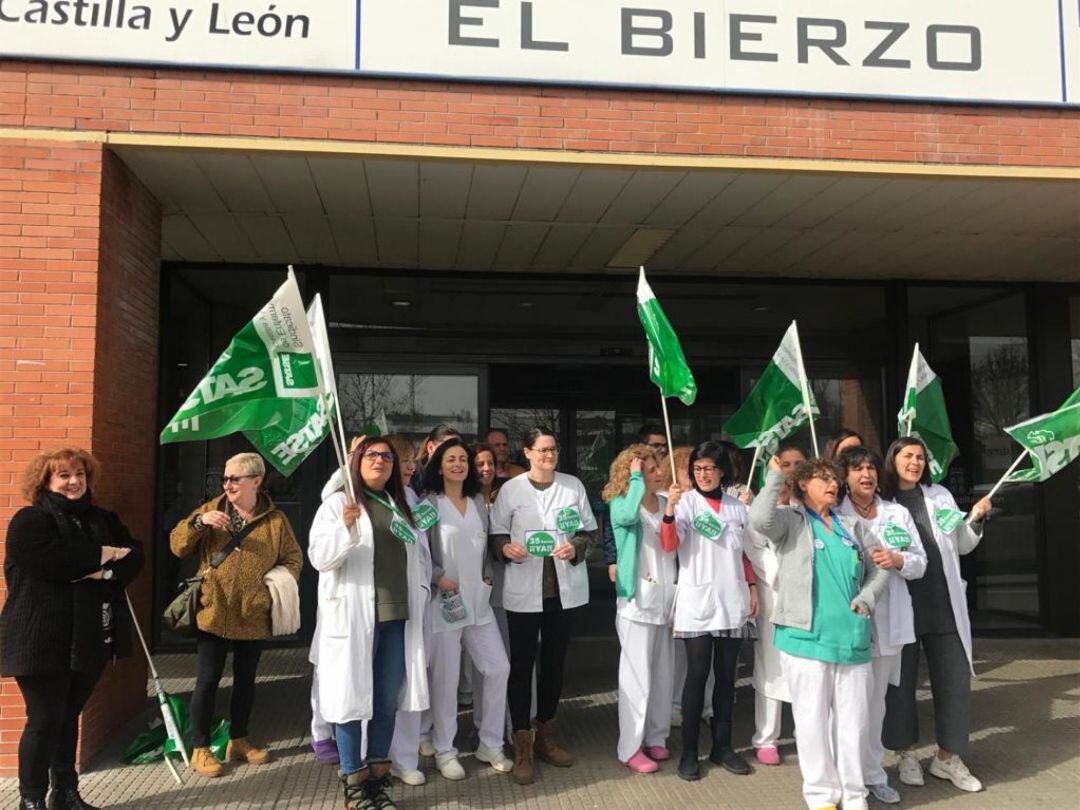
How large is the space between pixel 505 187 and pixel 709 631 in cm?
328

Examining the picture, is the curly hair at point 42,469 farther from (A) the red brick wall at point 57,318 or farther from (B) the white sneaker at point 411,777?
(B) the white sneaker at point 411,777

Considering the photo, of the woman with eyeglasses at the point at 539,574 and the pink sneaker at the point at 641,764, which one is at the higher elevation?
the woman with eyeglasses at the point at 539,574

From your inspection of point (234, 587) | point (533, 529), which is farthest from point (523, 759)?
point (234, 587)

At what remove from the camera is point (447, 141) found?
18.4ft

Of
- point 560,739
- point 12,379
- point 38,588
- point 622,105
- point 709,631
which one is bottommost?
point 560,739

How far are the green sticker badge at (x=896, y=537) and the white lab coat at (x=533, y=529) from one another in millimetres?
1622

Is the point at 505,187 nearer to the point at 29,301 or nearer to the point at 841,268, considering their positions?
the point at 29,301

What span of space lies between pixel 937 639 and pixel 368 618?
3140mm

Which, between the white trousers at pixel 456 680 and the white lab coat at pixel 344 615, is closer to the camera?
the white lab coat at pixel 344 615

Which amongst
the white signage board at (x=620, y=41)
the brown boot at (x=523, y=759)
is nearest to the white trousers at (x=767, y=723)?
the brown boot at (x=523, y=759)

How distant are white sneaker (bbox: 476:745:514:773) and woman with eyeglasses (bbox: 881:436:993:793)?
2.14m

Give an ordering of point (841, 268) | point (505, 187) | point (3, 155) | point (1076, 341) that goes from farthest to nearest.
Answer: point (1076, 341), point (841, 268), point (505, 187), point (3, 155)

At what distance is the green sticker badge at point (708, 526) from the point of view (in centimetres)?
490

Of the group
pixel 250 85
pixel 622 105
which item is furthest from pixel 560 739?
pixel 250 85
